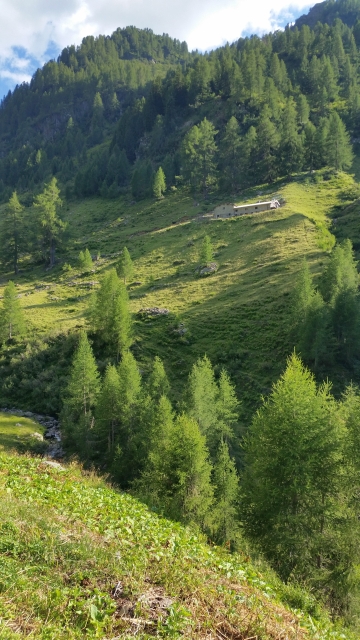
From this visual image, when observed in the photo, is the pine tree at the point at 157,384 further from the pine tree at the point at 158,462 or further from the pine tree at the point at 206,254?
the pine tree at the point at 206,254

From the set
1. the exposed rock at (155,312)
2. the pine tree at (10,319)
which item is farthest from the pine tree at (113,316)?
the pine tree at (10,319)

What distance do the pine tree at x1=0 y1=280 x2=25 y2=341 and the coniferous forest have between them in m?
0.29

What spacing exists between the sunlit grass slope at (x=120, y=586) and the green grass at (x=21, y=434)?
2557 centimetres

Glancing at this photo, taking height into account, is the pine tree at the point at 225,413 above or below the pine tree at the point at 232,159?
below

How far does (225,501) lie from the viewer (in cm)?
2320

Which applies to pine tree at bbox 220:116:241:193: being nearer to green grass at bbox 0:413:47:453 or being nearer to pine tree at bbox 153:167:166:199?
pine tree at bbox 153:167:166:199

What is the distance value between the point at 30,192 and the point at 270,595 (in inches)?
6640

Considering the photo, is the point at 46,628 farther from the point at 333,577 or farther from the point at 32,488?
the point at 333,577

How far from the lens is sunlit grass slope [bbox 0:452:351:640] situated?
557 cm

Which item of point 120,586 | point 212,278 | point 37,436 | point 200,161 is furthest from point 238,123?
point 120,586

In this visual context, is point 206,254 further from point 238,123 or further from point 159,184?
point 238,123

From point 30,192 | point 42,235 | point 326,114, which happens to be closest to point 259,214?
point 42,235

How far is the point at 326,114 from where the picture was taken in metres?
125

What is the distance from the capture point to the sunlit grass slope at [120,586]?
557cm
